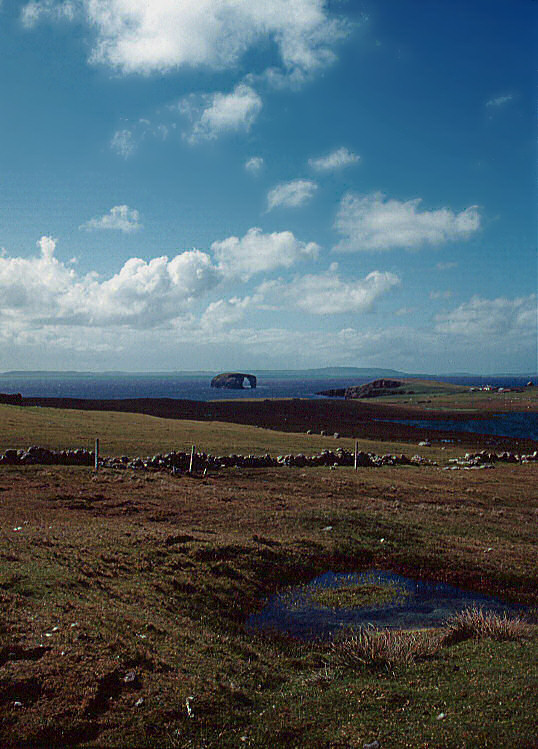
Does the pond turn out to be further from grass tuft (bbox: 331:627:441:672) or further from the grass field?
grass tuft (bbox: 331:627:441:672)

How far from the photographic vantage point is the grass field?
27.2ft

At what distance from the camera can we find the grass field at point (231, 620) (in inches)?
326

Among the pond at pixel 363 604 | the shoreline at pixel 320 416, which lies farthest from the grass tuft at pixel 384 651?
the shoreline at pixel 320 416

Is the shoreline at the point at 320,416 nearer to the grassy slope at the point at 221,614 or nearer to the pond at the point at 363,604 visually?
the grassy slope at the point at 221,614

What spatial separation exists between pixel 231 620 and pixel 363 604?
4591mm

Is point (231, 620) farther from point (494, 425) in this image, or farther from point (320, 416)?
point (494, 425)

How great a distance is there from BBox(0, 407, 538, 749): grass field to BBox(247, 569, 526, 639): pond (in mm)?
725

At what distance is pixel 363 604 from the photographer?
16.3m

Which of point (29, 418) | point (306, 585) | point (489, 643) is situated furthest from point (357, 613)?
point (29, 418)

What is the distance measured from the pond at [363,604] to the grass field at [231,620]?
0.73 metres

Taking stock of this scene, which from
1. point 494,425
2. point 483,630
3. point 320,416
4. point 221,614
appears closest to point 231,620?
point 221,614

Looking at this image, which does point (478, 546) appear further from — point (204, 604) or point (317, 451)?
point (317, 451)

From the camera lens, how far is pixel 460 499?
30.5 meters

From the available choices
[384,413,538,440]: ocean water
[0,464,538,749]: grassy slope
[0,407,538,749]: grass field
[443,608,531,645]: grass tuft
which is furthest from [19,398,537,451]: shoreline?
[443,608,531,645]: grass tuft
